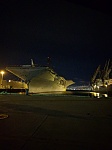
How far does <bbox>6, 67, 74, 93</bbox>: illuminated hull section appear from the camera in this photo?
45.9m

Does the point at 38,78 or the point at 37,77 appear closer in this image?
the point at 37,77

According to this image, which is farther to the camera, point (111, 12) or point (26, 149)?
point (111, 12)

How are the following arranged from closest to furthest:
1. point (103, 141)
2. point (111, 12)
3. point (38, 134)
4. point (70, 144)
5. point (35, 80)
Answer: point (70, 144)
point (103, 141)
point (38, 134)
point (111, 12)
point (35, 80)

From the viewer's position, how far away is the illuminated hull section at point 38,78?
45.9 metres

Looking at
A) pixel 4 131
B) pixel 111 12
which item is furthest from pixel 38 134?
pixel 111 12

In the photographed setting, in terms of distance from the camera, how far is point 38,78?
5038 centimetres

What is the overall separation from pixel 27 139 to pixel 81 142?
1219 millimetres

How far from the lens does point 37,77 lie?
1951 inches

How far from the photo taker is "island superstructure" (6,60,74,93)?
1805 inches

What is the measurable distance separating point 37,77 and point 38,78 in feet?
2.94

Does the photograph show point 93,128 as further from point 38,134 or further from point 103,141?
point 38,134

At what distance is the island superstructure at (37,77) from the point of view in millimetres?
45844

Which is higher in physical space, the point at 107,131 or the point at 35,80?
the point at 35,80

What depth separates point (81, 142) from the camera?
3.67 metres
